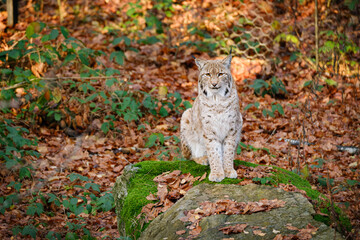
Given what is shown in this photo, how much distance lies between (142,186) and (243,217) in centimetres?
154

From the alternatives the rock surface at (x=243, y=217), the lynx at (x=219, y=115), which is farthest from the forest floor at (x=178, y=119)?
the lynx at (x=219, y=115)

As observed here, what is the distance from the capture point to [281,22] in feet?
38.4

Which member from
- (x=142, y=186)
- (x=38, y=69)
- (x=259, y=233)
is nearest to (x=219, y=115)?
(x=142, y=186)

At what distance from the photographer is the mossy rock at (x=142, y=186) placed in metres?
4.02

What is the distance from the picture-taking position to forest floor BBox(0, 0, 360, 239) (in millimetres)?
5992

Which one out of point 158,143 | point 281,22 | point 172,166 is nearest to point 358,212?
point 172,166

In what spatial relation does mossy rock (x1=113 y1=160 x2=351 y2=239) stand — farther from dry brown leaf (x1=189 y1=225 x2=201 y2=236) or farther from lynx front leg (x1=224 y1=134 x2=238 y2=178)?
dry brown leaf (x1=189 y1=225 x2=201 y2=236)

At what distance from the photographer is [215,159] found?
4.68 meters

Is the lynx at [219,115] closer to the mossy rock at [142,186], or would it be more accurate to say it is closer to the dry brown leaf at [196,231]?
the mossy rock at [142,186]

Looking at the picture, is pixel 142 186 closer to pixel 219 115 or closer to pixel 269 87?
pixel 219 115

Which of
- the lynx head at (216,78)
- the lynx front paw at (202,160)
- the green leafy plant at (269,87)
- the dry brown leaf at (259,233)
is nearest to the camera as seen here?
the dry brown leaf at (259,233)

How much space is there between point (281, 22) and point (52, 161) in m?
8.07

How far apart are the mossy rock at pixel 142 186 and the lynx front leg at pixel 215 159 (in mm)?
77

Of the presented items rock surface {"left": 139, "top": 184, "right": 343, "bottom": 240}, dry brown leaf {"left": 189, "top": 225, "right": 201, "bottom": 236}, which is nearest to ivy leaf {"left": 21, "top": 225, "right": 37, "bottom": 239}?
rock surface {"left": 139, "top": 184, "right": 343, "bottom": 240}
